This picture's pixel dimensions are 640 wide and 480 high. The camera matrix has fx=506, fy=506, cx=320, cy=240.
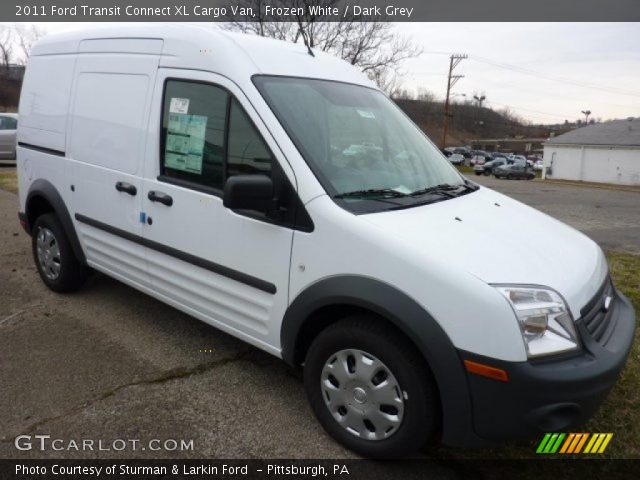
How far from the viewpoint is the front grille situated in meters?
2.31

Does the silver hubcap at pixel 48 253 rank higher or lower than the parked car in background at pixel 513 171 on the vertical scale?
lower

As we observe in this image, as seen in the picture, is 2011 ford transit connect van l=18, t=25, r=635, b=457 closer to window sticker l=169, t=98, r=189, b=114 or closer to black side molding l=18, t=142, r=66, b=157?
window sticker l=169, t=98, r=189, b=114

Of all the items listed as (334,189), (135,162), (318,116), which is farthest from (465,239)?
(135,162)

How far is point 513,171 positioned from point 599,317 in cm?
3661

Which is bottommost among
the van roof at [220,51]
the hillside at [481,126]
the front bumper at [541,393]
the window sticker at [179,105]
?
the front bumper at [541,393]

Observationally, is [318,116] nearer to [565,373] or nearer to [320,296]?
[320,296]

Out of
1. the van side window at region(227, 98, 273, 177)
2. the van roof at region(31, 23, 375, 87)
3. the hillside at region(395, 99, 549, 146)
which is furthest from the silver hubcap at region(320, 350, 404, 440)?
the hillside at region(395, 99, 549, 146)

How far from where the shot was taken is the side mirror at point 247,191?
2469mm

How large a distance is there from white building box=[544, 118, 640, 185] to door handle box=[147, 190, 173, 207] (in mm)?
40046

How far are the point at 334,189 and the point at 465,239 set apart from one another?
0.69m

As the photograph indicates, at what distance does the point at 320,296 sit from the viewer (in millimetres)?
2477

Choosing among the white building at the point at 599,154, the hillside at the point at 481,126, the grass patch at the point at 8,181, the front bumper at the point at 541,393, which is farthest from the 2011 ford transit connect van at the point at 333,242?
the hillside at the point at 481,126

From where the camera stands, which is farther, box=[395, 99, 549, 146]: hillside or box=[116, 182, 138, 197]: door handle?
box=[395, 99, 549, 146]: hillside

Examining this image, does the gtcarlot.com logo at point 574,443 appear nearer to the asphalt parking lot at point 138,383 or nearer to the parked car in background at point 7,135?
the asphalt parking lot at point 138,383
